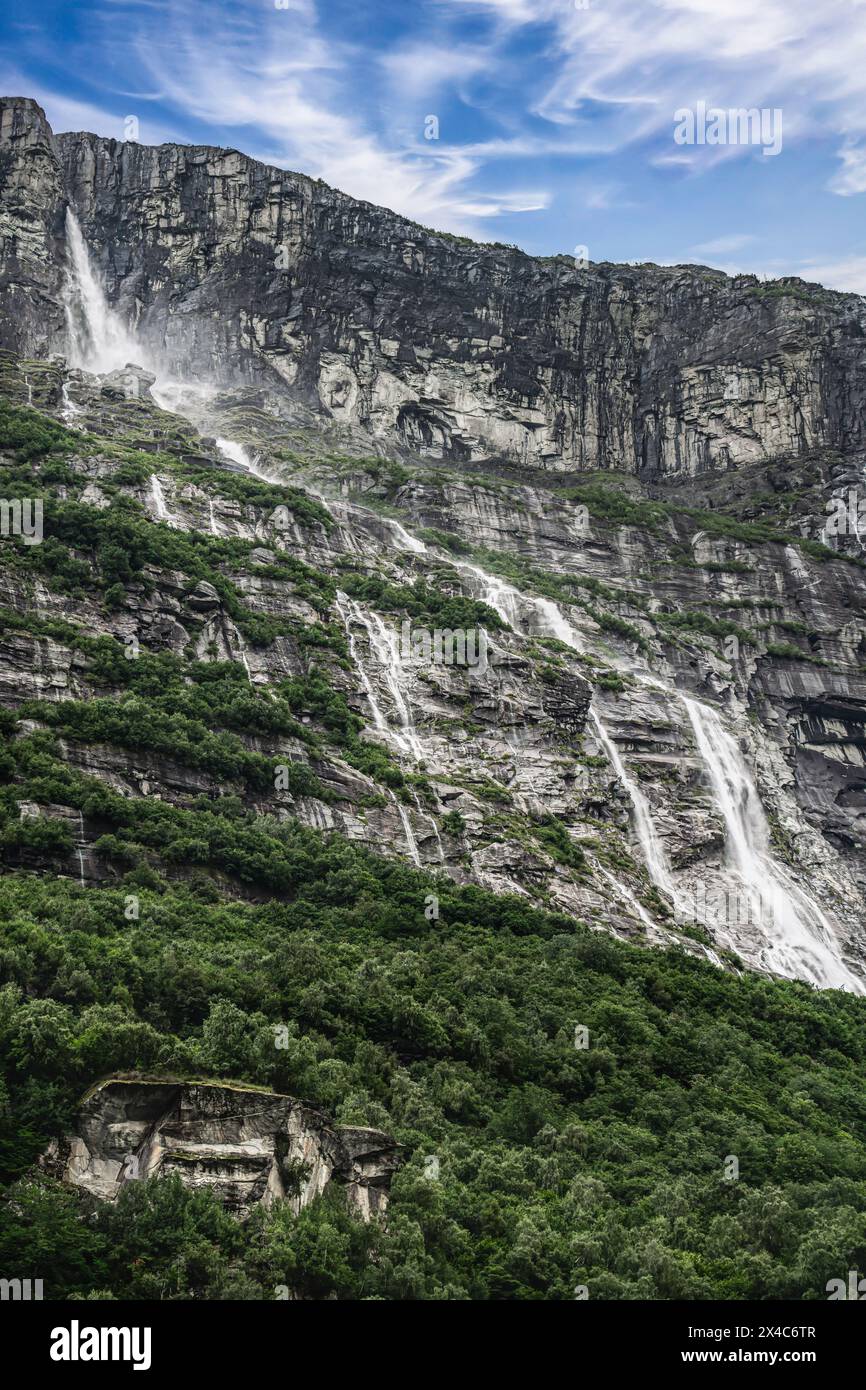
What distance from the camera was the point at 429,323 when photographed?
135 m

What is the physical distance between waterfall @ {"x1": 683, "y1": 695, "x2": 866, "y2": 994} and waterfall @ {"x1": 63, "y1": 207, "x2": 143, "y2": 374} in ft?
262

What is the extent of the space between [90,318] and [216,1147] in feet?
395

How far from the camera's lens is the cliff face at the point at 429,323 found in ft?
424

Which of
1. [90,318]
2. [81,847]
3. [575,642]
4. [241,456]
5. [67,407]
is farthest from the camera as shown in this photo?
[90,318]

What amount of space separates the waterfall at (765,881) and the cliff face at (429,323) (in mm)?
58311

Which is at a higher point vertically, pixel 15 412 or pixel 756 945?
pixel 15 412

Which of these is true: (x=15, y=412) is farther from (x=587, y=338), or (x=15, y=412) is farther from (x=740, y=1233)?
(x=740, y=1233)

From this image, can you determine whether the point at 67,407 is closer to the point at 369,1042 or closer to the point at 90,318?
the point at 90,318

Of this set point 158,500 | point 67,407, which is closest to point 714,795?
point 158,500

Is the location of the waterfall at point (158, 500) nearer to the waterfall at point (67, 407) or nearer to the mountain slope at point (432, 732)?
the mountain slope at point (432, 732)

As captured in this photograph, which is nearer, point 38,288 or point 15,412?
point 15,412

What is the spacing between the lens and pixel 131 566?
70250 millimetres

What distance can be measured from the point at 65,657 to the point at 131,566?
11462 millimetres
